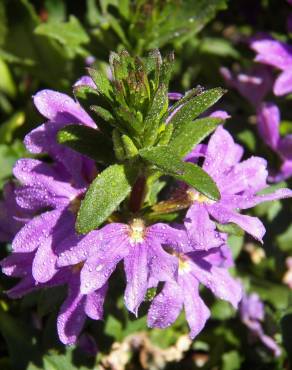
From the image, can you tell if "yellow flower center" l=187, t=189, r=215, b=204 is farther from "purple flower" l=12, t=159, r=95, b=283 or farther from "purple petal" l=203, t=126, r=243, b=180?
"purple flower" l=12, t=159, r=95, b=283

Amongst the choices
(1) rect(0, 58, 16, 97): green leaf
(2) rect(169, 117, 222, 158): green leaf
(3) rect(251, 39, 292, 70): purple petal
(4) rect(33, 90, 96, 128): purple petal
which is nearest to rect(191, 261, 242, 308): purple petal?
(2) rect(169, 117, 222, 158): green leaf

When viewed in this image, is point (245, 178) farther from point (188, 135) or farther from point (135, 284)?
point (135, 284)

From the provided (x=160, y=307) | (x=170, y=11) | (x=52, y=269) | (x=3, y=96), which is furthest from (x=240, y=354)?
(x=3, y=96)

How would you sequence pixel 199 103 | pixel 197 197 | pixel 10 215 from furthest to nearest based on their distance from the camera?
pixel 10 215, pixel 197 197, pixel 199 103

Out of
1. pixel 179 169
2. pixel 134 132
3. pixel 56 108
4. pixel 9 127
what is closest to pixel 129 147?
pixel 134 132

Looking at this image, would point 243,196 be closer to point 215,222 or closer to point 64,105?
point 215,222
